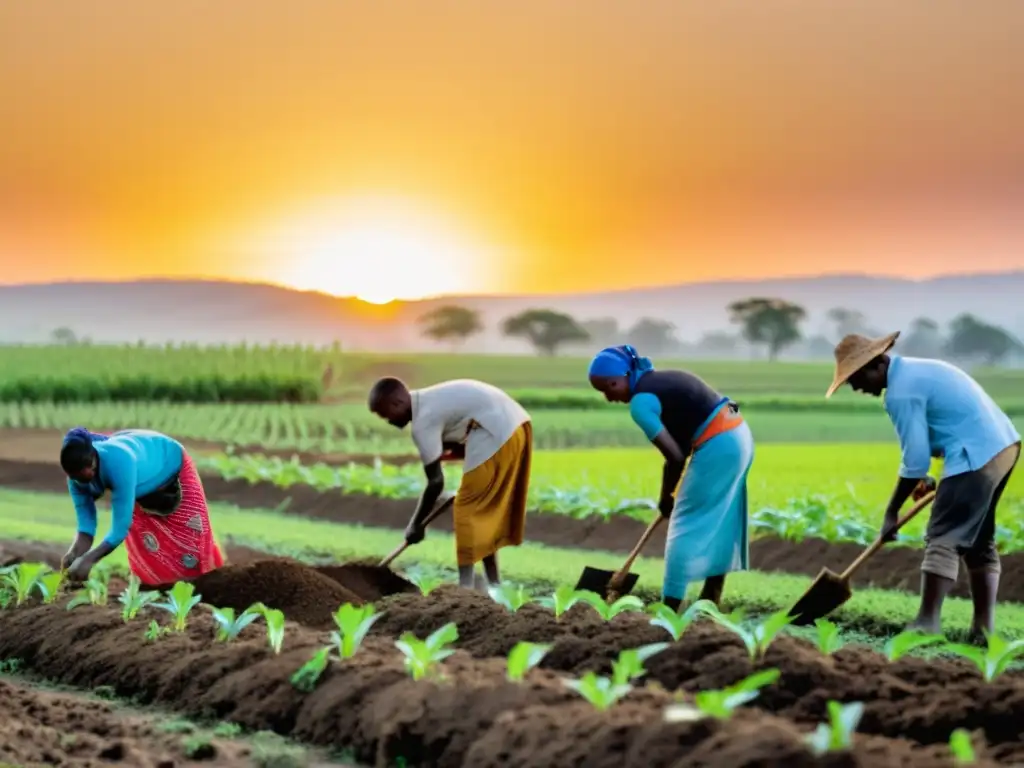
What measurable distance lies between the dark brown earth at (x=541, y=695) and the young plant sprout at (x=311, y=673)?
3 centimetres

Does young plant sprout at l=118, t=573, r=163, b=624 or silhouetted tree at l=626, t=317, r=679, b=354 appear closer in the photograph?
young plant sprout at l=118, t=573, r=163, b=624

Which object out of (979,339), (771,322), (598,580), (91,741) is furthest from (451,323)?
(91,741)

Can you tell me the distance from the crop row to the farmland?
0.04 ft

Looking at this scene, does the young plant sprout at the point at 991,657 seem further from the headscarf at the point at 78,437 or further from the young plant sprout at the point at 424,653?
the headscarf at the point at 78,437

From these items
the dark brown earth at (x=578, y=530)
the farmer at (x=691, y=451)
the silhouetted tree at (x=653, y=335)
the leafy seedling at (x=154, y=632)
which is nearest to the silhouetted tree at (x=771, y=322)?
the silhouetted tree at (x=653, y=335)

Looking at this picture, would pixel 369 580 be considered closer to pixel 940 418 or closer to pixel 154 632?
pixel 154 632

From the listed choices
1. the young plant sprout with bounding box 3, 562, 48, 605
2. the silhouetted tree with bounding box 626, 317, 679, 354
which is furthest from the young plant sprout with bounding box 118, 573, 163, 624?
the silhouetted tree with bounding box 626, 317, 679, 354

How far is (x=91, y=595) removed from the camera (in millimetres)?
6098

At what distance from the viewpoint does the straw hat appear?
5.82 meters

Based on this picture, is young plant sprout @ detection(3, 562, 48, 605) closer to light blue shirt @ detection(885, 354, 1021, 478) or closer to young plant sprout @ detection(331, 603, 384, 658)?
young plant sprout @ detection(331, 603, 384, 658)

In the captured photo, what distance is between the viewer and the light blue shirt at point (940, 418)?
19.2ft

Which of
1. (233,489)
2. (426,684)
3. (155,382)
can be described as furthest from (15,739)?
(155,382)

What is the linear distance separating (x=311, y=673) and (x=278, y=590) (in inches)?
78.2

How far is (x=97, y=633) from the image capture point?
5.61 meters
